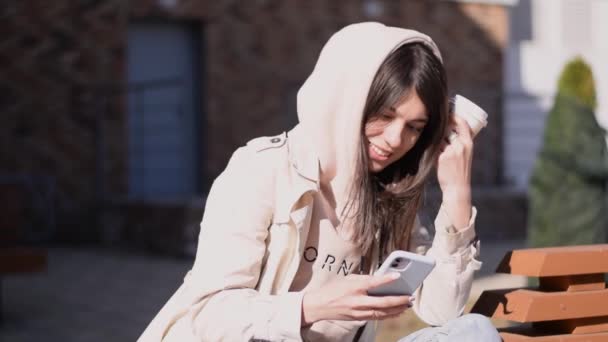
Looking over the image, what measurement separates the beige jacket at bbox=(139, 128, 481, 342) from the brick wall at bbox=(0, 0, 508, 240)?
796 cm

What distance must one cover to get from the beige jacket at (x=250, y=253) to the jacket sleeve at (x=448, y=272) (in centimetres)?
34

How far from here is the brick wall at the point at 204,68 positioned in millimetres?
9984

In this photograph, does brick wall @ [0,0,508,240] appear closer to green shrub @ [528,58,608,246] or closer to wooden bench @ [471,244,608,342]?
green shrub @ [528,58,608,246]

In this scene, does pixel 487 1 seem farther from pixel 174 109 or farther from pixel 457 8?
pixel 174 109

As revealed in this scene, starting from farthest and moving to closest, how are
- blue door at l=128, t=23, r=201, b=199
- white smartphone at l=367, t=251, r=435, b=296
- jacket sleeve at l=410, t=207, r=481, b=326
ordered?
blue door at l=128, t=23, r=201, b=199, jacket sleeve at l=410, t=207, r=481, b=326, white smartphone at l=367, t=251, r=435, b=296

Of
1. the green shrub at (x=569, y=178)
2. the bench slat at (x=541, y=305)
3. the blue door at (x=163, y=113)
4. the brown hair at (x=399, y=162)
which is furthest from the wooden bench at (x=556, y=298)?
the blue door at (x=163, y=113)

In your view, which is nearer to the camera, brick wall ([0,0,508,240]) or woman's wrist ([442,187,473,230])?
woman's wrist ([442,187,473,230])

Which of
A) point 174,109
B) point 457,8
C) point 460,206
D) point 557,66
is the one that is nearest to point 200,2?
point 174,109

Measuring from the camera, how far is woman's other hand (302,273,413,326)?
1988mm

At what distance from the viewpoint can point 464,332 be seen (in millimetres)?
2062

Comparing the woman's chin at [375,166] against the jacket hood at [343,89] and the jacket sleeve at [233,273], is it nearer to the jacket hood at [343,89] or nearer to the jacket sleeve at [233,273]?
the jacket hood at [343,89]

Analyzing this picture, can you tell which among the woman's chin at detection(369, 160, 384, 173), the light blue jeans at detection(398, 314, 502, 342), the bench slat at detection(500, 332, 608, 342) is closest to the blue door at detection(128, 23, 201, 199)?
the woman's chin at detection(369, 160, 384, 173)

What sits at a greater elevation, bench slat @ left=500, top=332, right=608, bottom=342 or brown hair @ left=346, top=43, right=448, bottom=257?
brown hair @ left=346, top=43, right=448, bottom=257

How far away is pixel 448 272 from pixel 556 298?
26 centimetres
